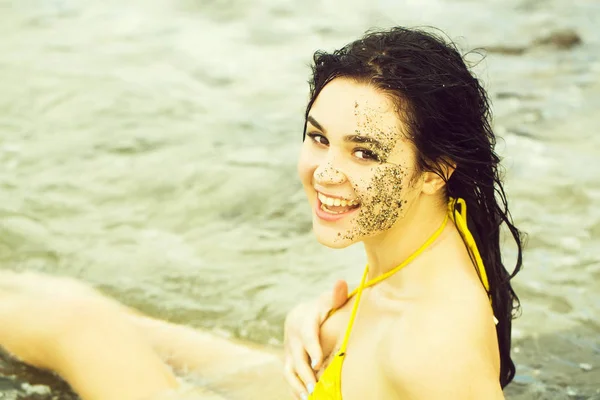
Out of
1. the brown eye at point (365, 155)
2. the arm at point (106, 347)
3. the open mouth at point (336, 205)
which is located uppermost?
the brown eye at point (365, 155)

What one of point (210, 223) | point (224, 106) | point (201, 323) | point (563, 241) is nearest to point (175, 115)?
point (224, 106)

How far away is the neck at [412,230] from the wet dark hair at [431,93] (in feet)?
0.28

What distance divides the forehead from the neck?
0.29m

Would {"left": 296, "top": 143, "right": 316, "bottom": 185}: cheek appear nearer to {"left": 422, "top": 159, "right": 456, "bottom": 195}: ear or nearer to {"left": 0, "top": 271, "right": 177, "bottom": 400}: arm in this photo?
{"left": 422, "top": 159, "right": 456, "bottom": 195}: ear

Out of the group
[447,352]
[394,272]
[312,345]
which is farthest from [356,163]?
[312,345]

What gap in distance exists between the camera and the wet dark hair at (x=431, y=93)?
93.4 inches

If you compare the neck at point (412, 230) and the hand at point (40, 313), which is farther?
the hand at point (40, 313)

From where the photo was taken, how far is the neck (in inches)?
101

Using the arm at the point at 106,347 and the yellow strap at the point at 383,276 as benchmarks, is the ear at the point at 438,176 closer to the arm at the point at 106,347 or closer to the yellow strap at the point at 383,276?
the yellow strap at the point at 383,276

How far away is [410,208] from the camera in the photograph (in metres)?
2.53

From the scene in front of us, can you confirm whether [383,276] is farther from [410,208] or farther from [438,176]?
[438,176]

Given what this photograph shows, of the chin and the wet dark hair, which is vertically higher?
the wet dark hair

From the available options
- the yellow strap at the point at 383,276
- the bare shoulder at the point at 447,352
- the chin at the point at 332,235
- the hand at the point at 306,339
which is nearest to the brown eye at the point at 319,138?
the chin at the point at 332,235

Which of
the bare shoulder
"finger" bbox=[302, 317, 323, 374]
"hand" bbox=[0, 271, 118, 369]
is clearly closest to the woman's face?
the bare shoulder
